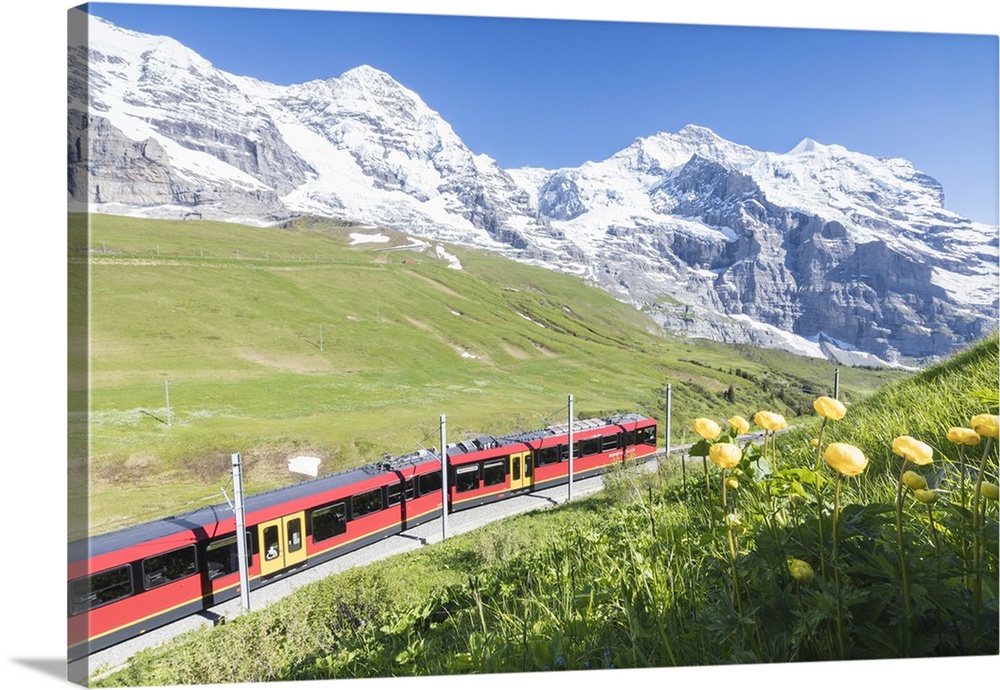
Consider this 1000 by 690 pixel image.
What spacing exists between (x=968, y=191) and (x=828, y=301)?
15.7m

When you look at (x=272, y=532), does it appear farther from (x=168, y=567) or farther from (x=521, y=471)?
(x=521, y=471)

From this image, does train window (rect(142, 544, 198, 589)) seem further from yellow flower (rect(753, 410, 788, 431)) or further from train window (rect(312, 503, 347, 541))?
yellow flower (rect(753, 410, 788, 431))

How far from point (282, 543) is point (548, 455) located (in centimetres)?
389

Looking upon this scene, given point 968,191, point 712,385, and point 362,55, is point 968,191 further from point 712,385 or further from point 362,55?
point 712,385

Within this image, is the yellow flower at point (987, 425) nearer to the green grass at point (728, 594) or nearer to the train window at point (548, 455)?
the green grass at point (728, 594)

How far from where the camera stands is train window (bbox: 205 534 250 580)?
3.88 metres

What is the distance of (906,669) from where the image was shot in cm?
137

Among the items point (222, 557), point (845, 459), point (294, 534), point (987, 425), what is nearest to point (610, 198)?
point (294, 534)

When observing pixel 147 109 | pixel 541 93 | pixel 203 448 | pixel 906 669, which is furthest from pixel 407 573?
pixel 147 109

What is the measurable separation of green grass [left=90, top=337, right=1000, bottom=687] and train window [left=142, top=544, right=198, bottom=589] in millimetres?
1289

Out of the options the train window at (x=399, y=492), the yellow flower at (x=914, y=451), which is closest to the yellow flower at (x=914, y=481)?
the yellow flower at (x=914, y=451)

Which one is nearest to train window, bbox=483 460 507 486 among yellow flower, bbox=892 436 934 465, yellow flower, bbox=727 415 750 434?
yellow flower, bbox=727 415 750 434

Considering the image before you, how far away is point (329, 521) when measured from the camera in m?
4.72

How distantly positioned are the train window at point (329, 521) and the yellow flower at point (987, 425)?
4.65 meters
